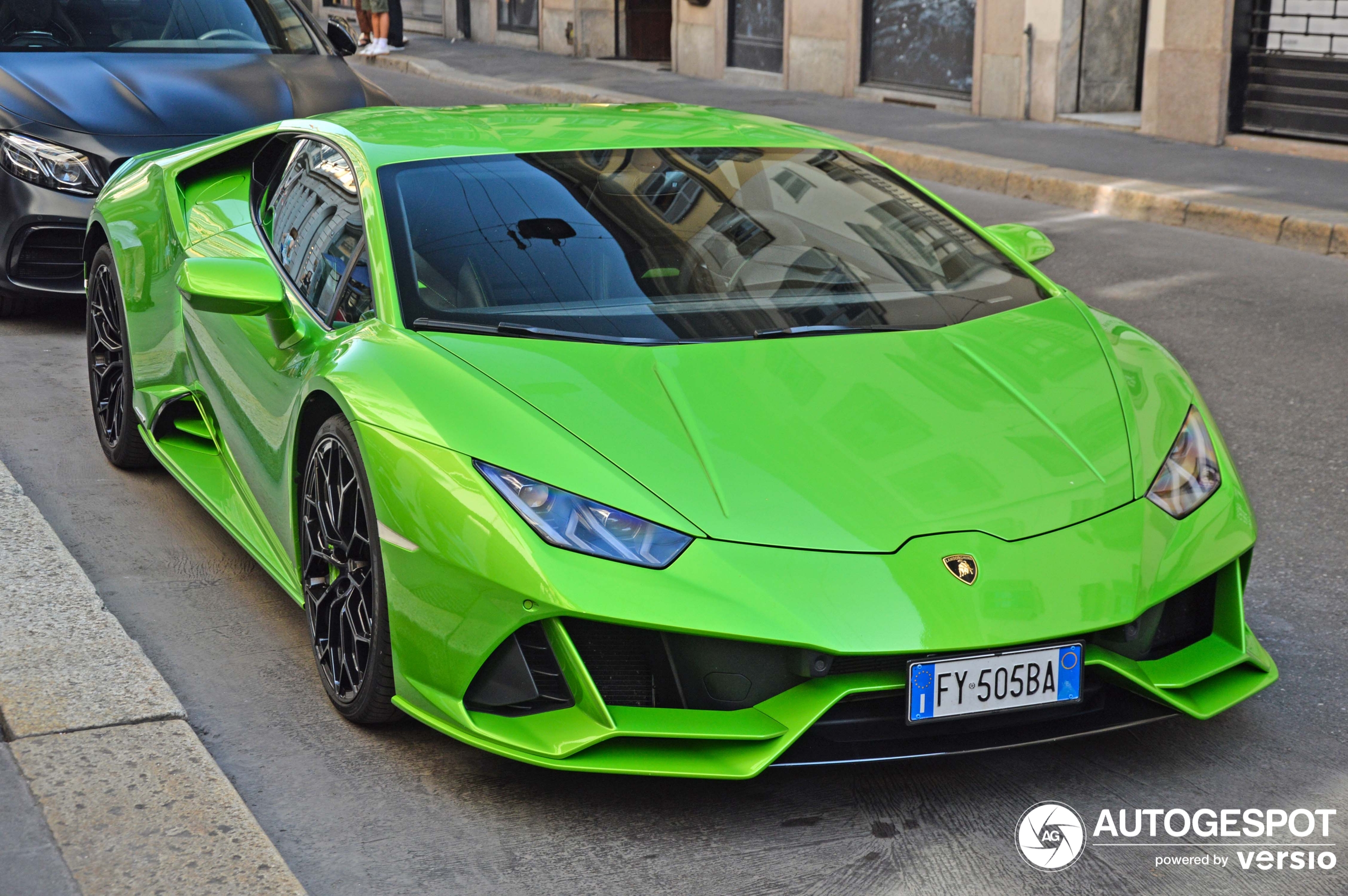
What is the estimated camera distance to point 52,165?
23.1ft

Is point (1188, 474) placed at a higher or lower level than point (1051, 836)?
higher

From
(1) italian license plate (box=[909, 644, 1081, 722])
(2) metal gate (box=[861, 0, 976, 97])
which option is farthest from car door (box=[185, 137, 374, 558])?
(2) metal gate (box=[861, 0, 976, 97])

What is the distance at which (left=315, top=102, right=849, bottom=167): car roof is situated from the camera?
417 centimetres

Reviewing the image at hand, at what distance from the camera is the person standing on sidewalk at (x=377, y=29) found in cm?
2362

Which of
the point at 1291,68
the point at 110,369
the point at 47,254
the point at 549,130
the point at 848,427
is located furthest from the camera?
the point at 1291,68

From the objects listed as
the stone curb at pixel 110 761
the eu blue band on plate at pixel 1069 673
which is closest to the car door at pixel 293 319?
the stone curb at pixel 110 761

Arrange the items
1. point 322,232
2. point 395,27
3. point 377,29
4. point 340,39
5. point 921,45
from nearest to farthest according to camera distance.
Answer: point 322,232, point 340,39, point 921,45, point 377,29, point 395,27

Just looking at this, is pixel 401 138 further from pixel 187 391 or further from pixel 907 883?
pixel 907 883

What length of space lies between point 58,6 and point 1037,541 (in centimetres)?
679

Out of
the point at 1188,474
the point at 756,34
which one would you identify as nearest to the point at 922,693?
the point at 1188,474

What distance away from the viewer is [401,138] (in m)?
4.22

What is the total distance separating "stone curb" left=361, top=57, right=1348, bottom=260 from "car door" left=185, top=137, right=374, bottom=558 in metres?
5.15

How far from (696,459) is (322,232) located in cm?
152

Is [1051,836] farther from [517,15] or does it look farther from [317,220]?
[517,15]
